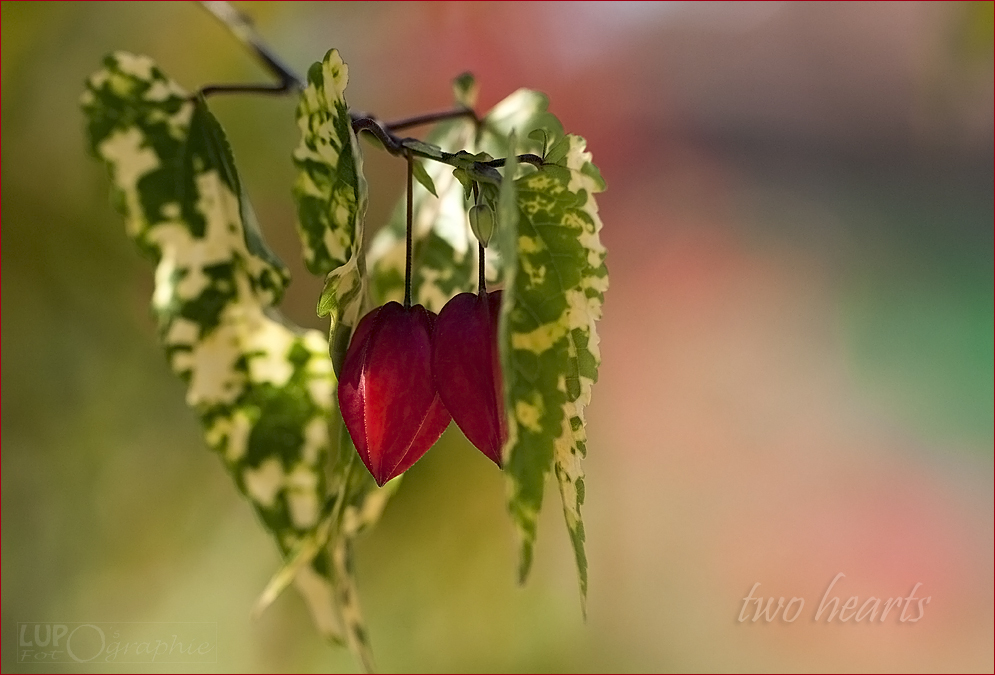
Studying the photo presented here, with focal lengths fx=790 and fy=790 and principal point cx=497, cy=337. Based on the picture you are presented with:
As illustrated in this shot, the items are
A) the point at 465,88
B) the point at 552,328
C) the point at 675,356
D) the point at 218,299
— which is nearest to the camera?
the point at 552,328

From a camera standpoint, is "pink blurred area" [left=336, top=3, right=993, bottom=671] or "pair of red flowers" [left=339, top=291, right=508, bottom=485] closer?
"pair of red flowers" [left=339, top=291, right=508, bottom=485]

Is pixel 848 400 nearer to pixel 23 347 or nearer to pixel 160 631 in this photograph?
pixel 160 631

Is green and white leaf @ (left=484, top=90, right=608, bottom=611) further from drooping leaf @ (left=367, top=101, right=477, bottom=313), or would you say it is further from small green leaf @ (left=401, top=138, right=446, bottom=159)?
drooping leaf @ (left=367, top=101, right=477, bottom=313)

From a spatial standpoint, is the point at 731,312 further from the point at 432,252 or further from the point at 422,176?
the point at 422,176

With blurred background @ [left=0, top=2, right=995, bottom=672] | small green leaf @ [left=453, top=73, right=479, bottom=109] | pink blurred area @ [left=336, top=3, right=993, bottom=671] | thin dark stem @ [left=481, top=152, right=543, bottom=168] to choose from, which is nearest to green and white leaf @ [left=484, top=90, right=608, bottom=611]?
thin dark stem @ [left=481, top=152, right=543, bottom=168]

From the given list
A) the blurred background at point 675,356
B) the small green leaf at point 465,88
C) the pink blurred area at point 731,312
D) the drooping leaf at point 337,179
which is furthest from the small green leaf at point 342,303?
the pink blurred area at point 731,312

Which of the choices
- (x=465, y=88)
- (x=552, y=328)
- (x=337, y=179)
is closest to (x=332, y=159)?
(x=337, y=179)

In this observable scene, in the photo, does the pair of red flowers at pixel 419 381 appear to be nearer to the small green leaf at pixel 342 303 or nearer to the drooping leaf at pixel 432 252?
the small green leaf at pixel 342 303
